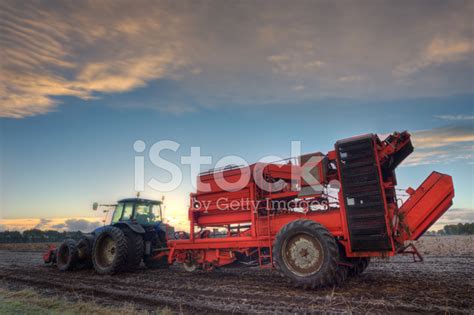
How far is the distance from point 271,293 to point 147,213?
8.28 metres

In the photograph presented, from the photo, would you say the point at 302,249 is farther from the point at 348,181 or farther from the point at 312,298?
the point at 348,181

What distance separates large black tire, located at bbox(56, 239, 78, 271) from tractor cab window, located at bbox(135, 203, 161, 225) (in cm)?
294

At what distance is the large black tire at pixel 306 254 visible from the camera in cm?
718

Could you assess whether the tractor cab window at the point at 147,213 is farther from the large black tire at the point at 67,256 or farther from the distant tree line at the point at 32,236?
the distant tree line at the point at 32,236

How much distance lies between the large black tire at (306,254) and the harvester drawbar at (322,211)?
0.02 metres

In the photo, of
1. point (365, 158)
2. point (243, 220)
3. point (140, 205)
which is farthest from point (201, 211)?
point (365, 158)

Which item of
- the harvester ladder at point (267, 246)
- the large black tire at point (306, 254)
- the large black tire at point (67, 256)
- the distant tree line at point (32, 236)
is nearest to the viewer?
the large black tire at point (306, 254)

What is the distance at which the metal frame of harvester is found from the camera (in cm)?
724

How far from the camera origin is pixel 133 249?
1176cm

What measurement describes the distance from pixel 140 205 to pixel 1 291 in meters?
6.05

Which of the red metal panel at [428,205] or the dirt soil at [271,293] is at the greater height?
the red metal panel at [428,205]

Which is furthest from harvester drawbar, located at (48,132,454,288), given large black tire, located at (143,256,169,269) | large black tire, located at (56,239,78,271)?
large black tire, located at (56,239,78,271)

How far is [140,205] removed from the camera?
45.1 ft

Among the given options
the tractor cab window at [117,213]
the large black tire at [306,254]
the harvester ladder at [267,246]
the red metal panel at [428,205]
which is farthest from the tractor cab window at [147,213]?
the red metal panel at [428,205]
